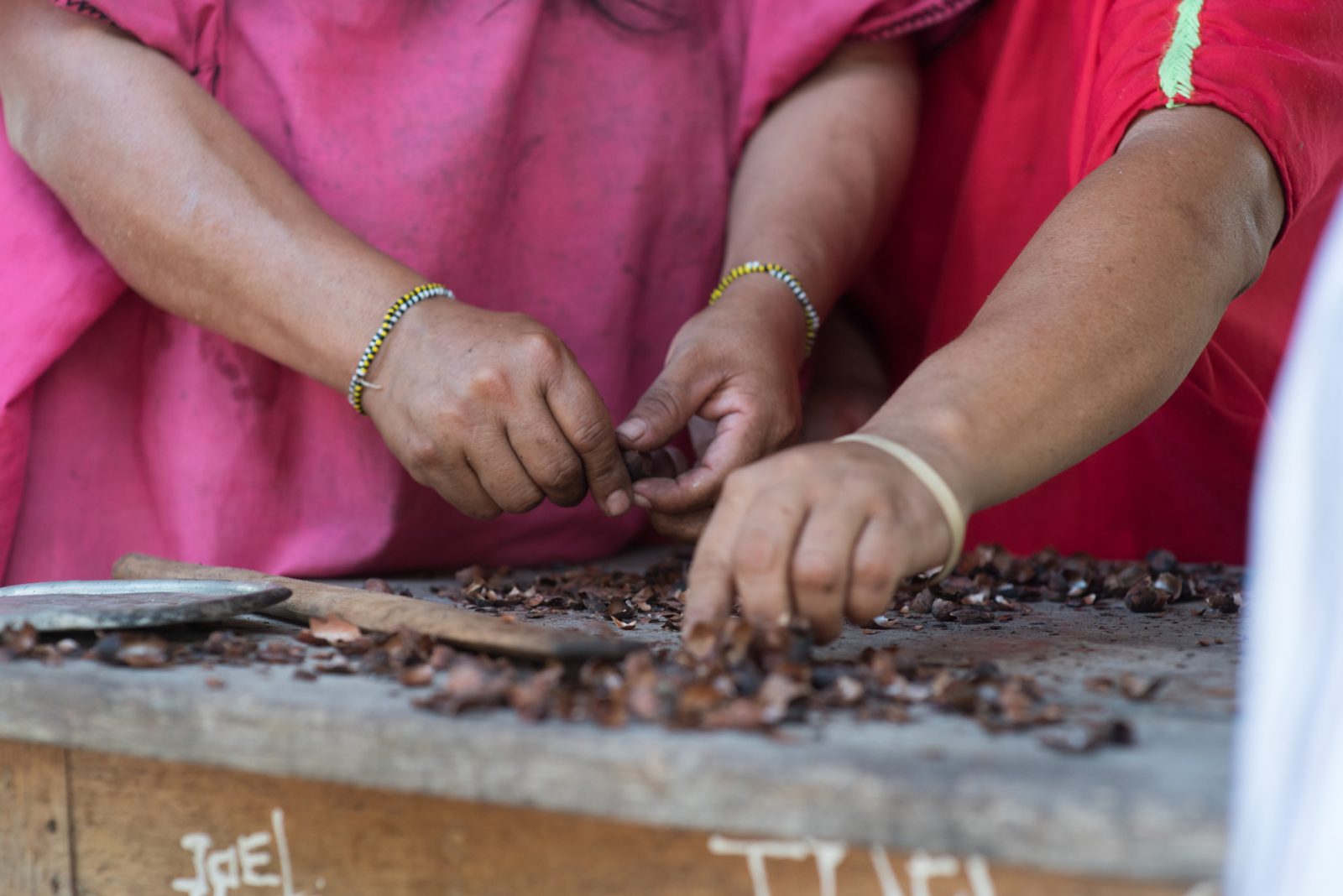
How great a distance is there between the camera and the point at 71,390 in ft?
4.53

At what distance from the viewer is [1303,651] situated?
482 millimetres

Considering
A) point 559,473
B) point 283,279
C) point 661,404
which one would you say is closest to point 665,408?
point 661,404

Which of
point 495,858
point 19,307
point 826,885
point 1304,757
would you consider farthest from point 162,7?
point 1304,757

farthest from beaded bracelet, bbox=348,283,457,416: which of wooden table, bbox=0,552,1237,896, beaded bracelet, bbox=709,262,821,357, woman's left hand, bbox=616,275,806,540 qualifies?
wooden table, bbox=0,552,1237,896

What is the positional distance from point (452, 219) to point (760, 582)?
0.82m

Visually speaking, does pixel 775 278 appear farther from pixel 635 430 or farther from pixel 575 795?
pixel 575 795

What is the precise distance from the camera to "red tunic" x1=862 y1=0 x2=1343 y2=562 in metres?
1.37

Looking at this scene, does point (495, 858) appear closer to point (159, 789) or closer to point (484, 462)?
point (159, 789)

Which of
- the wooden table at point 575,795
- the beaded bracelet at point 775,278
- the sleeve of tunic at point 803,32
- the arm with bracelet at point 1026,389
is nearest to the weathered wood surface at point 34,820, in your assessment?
the wooden table at point 575,795

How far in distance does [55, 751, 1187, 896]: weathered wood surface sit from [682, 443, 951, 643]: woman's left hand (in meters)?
0.14

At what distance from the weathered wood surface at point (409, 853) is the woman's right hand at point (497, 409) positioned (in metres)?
0.43

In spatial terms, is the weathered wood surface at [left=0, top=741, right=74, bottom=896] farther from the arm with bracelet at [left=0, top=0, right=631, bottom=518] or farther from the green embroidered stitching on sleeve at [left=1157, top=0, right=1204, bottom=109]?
the green embroidered stitching on sleeve at [left=1157, top=0, right=1204, bottom=109]

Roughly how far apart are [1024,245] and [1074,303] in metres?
0.57

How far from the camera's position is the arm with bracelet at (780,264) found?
1156 millimetres
